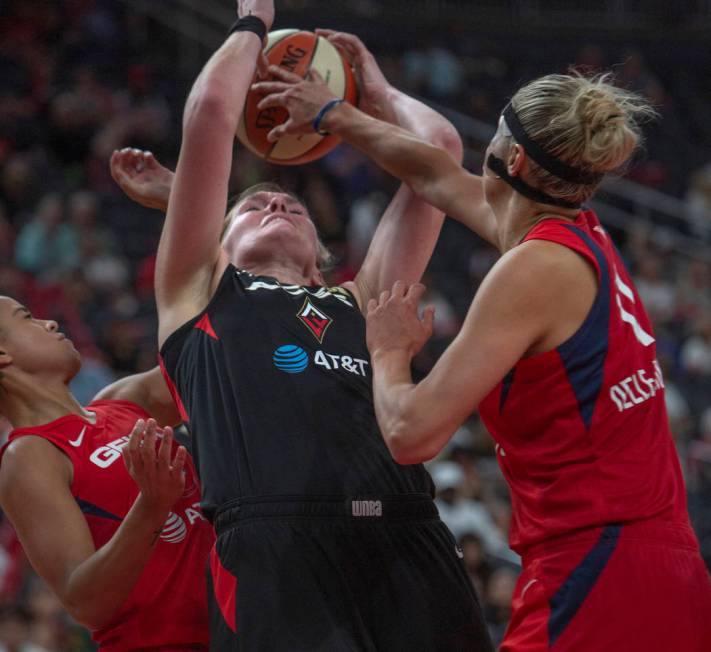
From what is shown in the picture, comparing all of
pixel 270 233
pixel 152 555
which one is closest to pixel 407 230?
pixel 270 233

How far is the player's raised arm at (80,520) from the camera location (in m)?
3.10

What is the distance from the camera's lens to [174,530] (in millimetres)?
3555

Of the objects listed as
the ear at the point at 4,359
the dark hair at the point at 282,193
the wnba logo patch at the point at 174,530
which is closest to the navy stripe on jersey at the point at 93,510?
the wnba logo patch at the point at 174,530

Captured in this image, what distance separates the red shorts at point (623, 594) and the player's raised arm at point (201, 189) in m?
1.38

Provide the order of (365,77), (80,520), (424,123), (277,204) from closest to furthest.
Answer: (80,520) → (277,204) → (424,123) → (365,77)

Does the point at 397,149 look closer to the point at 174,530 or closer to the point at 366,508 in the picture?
the point at 366,508

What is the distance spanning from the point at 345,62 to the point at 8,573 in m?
4.74

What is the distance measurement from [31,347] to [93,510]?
61cm

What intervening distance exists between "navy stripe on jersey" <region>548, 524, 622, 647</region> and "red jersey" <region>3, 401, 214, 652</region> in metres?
1.23

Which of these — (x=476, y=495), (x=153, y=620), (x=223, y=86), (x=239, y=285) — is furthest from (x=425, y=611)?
(x=476, y=495)

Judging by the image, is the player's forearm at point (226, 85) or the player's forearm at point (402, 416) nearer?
the player's forearm at point (402, 416)

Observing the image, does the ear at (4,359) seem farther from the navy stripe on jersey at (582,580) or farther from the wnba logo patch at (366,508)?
the navy stripe on jersey at (582,580)

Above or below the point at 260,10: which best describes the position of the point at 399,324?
below

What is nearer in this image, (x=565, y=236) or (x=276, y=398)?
(x=565, y=236)
